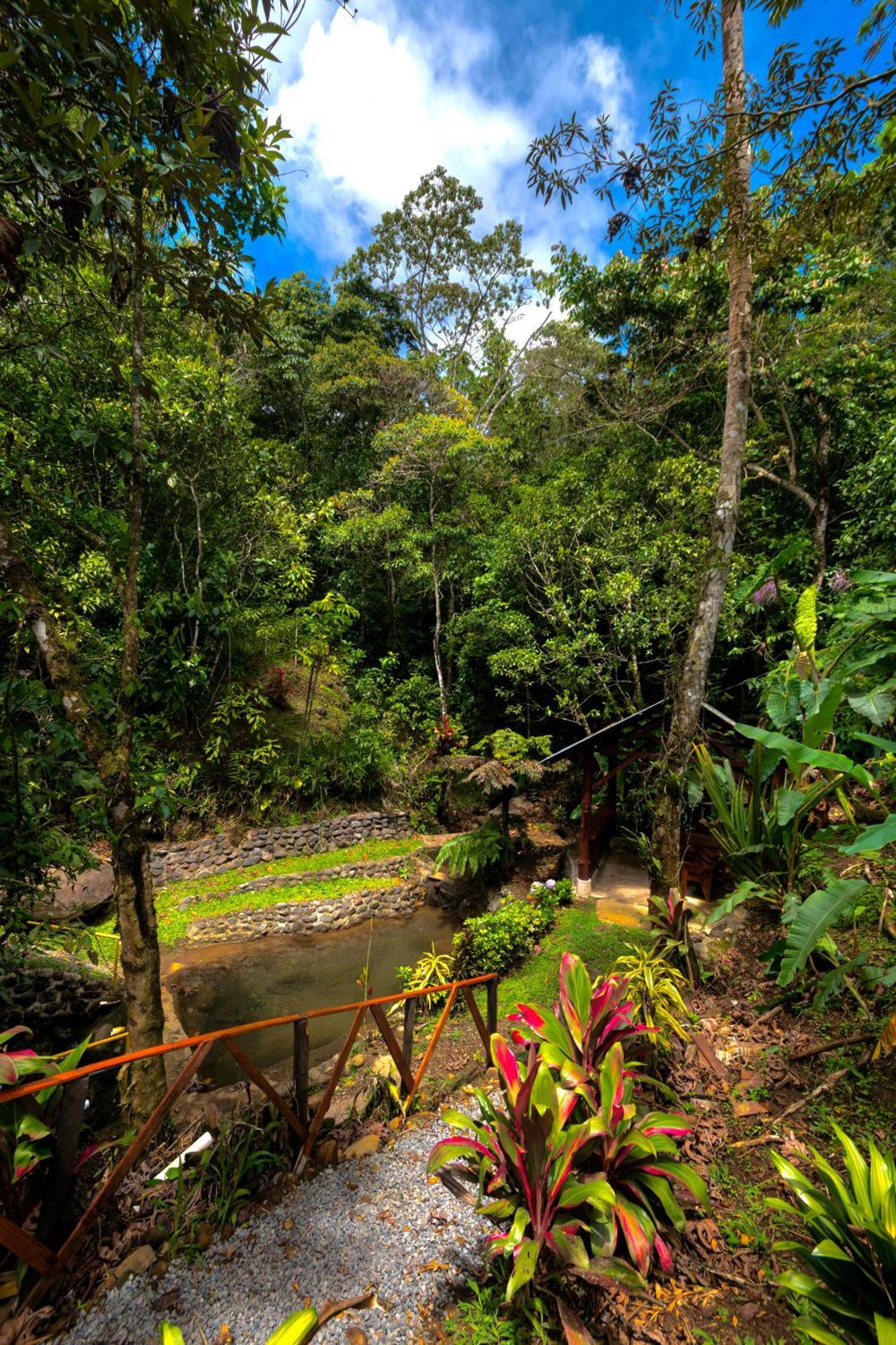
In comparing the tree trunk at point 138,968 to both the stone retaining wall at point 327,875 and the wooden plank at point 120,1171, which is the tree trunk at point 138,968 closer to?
the wooden plank at point 120,1171

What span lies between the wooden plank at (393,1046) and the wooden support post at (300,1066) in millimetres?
321

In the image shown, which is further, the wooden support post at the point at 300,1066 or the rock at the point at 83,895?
the rock at the point at 83,895

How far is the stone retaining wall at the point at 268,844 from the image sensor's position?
7.77m

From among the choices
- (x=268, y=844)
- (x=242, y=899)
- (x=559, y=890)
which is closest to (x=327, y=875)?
(x=268, y=844)

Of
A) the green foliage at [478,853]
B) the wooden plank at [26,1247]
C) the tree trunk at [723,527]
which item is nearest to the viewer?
the wooden plank at [26,1247]

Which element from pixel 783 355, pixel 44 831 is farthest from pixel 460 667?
pixel 44 831

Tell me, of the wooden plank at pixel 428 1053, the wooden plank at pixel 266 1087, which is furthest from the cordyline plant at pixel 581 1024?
the wooden plank at pixel 266 1087

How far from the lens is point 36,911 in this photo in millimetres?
5969

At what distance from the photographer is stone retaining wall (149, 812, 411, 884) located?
7.77 meters

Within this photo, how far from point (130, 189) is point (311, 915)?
298 inches

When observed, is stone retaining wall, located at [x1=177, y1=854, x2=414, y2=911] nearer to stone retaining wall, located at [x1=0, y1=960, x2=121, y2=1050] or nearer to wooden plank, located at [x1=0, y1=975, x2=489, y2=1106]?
stone retaining wall, located at [x1=0, y1=960, x2=121, y2=1050]

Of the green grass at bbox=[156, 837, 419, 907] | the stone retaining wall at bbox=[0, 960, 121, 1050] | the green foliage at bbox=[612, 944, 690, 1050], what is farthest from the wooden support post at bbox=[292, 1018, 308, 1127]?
the green grass at bbox=[156, 837, 419, 907]

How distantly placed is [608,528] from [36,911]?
377 inches

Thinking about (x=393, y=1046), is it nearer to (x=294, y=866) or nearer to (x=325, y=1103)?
(x=325, y=1103)
